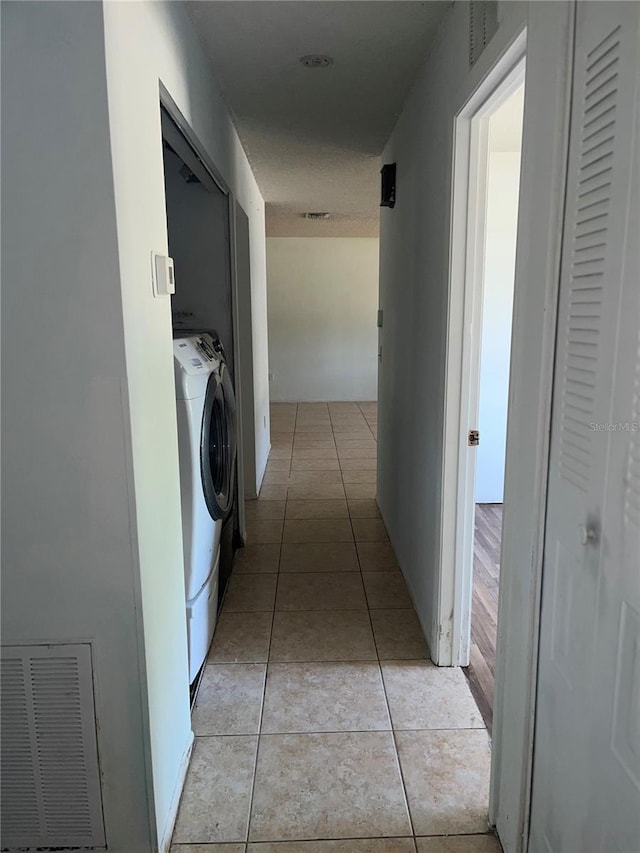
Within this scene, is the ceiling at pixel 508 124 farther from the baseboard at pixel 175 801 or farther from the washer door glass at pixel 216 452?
the baseboard at pixel 175 801

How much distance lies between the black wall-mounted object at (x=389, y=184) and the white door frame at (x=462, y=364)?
4.10 feet

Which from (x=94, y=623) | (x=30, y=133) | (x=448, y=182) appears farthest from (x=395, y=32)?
(x=94, y=623)

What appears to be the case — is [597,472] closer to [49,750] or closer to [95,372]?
[95,372]

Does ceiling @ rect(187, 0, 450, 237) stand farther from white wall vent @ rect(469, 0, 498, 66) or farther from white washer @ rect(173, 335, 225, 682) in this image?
white washer @ rect(173, 335, 225, 682)

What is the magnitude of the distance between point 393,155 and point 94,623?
278 cm

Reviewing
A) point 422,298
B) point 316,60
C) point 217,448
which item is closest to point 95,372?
point 217,448

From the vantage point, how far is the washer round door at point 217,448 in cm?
230

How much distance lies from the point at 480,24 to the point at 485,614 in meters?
2.24

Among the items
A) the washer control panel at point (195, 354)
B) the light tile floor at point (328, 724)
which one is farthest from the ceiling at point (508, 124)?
the light tile floor at point (328, 724)

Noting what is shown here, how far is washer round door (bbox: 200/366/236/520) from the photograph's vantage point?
2299mm

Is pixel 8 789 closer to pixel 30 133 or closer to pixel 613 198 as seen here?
pixel 30 133

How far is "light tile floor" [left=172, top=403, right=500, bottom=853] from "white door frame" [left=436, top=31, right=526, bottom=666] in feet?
0.95

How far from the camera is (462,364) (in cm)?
210

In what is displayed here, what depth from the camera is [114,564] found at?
137 centimetres
